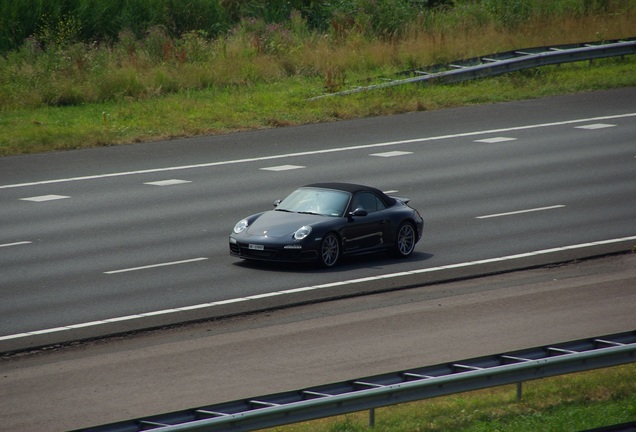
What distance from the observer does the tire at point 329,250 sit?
1861 centimetres

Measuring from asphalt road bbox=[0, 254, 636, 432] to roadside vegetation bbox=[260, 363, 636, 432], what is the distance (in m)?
0.54

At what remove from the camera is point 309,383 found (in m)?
12.7

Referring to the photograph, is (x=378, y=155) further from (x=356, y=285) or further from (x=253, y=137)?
(x=356, y=285)

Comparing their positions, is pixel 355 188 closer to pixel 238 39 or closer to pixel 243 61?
pixel 243 61

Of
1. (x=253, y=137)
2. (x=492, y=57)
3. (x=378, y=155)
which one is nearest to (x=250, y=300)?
(x=378, y=155)

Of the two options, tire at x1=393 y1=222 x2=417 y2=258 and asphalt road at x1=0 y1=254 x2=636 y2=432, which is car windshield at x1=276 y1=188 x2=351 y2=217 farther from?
asphalt road at x1=0 y1=254 x2=636 y2=432

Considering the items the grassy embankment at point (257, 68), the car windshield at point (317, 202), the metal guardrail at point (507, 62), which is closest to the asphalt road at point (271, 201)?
the car windshield at point (317, 202)

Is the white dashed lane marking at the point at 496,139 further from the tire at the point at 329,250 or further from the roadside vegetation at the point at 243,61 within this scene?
the tire at the point at 329,250

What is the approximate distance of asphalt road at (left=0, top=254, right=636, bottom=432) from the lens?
12266 millimetres

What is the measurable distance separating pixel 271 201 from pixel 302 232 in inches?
195

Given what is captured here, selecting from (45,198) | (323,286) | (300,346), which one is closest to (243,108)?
(45,198)

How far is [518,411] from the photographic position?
1134 centimetres

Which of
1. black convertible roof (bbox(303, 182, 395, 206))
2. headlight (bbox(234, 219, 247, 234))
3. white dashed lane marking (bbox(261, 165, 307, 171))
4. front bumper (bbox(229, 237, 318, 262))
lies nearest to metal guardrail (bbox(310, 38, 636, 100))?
white dashed lane marking (bbox(261, 165, 307, 171))

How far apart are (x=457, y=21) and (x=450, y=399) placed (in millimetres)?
33092
